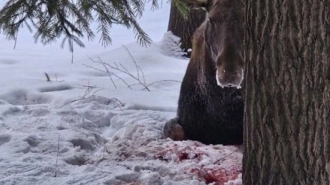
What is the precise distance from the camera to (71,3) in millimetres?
4164

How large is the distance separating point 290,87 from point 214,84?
2.34 meters

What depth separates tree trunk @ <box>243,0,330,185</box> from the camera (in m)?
2.51

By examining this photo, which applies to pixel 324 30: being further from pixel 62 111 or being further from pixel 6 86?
pixel 6 86

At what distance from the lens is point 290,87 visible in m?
2.56

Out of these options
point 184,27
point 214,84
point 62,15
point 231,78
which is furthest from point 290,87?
point 184,27

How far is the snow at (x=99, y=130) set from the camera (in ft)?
12.6

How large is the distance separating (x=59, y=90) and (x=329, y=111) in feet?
16.4

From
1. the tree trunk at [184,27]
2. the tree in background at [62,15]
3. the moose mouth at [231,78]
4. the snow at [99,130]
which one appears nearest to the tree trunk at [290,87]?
the snow at [99,130]

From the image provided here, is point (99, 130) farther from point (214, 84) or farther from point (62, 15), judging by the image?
point (62, 15)

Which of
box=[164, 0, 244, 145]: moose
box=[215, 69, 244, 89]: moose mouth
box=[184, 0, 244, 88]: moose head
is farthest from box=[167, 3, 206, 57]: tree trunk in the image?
box=[215, 69, 244, 89]: moose mouth

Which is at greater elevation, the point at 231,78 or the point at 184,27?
the point at 184,27

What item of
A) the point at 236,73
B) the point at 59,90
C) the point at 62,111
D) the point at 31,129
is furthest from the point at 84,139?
the point at 59,90

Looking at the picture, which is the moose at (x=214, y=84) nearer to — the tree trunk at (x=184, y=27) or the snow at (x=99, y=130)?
the snow at (x=99, y=130)

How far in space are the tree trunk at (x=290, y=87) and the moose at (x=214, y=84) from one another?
1.31m
